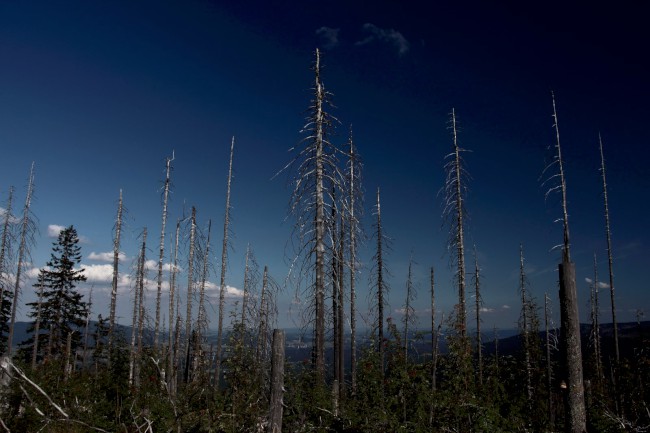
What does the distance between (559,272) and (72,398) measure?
1320 cm

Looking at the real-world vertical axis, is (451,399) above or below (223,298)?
below

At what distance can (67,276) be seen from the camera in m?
33.8

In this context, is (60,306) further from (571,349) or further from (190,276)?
(571,349)

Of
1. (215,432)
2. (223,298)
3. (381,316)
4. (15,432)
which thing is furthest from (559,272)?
(223,298)

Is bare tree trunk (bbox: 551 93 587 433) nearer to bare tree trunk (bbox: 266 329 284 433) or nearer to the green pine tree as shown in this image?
bare tree trunk (bbox: 266 329 284 433)

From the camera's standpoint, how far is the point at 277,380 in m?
5.74

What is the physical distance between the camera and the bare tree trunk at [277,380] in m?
5.58

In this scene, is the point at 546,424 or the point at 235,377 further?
the point at 235,377

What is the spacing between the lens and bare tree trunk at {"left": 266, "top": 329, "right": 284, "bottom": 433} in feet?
18.3

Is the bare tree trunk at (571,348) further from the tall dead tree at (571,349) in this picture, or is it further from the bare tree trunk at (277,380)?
the bare tree trunk at (277,380)

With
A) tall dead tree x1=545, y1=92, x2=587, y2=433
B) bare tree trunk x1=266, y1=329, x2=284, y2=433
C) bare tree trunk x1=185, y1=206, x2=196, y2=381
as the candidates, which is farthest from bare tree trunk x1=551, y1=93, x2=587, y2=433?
bare tree trunk x1=185, y1=206, x2=196, y2=381

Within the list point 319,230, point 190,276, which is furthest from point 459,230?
point 190,276

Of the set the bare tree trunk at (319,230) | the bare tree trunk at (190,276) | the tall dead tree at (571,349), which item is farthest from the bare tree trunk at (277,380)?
the bare tree trunk at (190,276)

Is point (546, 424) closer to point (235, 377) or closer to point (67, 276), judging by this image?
point (235, 377)
